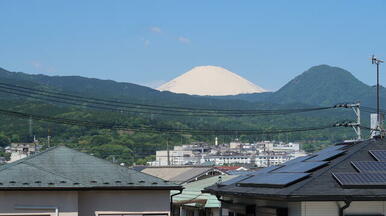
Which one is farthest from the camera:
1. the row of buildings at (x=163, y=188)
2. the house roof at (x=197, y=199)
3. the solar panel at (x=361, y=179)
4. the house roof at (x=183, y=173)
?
the house roof at (x=183, y=173)

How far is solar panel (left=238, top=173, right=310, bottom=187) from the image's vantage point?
17.5 m

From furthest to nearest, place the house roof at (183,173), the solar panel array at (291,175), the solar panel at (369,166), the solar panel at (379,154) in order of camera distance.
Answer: the house roof at (183,173) → the solar panel at (379,154) → the solar panel at (369,166) → the solar panel array at (291,175)

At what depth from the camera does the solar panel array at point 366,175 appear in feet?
55.2

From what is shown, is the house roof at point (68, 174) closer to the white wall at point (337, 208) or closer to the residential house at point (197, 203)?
the white wall at point (337, 208)

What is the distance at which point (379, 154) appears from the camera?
750 inches

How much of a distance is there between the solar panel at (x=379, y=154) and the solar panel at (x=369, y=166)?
39 centimetres

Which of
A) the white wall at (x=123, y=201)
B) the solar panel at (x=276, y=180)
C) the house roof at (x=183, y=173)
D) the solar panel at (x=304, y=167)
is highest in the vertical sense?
the solar panel at (x=304, y=167)

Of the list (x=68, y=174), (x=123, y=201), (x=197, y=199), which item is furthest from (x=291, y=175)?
(x=197, y=199)

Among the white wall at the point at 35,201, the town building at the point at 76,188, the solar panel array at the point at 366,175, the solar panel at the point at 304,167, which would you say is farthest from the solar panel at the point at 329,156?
the white wall at the point at 35,201

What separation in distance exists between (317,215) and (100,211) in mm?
6505

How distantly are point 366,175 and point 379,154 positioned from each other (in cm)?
186

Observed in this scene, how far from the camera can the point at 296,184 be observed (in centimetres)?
1716

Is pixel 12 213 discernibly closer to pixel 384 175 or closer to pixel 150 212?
pixel 150 212

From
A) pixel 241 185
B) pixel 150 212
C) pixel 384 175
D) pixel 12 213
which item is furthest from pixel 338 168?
pixel 12 213
